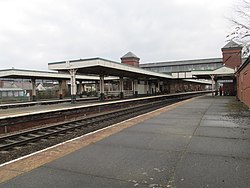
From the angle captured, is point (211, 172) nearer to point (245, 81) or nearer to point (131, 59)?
point (245, 81)

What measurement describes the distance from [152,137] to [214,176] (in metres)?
3.50

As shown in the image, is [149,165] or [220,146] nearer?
[149,165]

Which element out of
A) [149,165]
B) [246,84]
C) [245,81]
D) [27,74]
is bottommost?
[149,165]

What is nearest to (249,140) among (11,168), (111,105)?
(11,168)

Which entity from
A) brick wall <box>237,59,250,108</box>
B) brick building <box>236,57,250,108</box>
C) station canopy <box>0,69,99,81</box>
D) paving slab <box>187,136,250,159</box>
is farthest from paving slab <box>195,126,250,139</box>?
station canopy <box>0,69,99,81</box>

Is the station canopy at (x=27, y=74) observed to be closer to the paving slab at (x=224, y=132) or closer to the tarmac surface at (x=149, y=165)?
the tarmac surface at (x=149, y=165)

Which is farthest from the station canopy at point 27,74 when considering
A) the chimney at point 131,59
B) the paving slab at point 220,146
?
the chimney at point 131,59

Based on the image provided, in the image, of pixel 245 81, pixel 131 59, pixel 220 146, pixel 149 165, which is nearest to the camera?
pixel 149 165

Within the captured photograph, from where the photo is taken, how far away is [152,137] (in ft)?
25.2

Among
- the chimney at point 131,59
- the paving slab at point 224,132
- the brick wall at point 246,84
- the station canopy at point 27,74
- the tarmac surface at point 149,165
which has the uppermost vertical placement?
the chimney at point 131,59

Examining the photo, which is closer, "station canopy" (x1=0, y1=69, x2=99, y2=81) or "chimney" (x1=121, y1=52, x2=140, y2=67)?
"station canopy" (x1=0, y1=69, x2=99, y2=81)

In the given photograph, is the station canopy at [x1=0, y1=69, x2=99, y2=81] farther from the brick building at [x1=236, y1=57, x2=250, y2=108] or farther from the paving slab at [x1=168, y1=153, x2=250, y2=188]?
the paving slab at [x1=168, y1=153, x2=250, y2=188]

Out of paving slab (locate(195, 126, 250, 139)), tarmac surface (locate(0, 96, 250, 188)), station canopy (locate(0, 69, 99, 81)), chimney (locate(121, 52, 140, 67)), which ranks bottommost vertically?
tarmac surface (locate(0, 96, 250, 188))

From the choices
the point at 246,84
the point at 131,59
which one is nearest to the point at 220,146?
the point at 246,84
